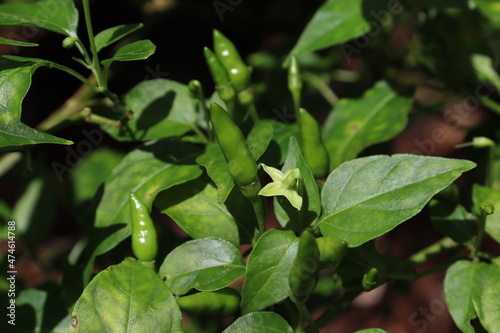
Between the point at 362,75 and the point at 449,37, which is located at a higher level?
the point at 449,37

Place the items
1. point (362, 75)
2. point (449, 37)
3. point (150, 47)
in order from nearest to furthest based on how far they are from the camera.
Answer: point (150, 47), point (449, 37), point (362, 75)


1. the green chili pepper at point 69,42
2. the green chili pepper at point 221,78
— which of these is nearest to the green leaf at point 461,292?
the green chili pepper at point 221,78

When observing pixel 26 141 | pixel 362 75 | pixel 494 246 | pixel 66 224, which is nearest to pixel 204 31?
pixel 362 75

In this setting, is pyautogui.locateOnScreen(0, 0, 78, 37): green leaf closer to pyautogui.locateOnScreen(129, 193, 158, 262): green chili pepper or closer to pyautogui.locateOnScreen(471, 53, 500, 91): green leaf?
pyautogui.locateOnScreen(129, 193, 158, 262): green chili pepper

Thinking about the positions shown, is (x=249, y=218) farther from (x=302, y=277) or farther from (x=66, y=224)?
(x=66, y=224)

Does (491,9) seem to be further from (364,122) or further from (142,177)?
(142,177)

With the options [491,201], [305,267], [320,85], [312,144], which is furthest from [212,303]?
[320,85]
